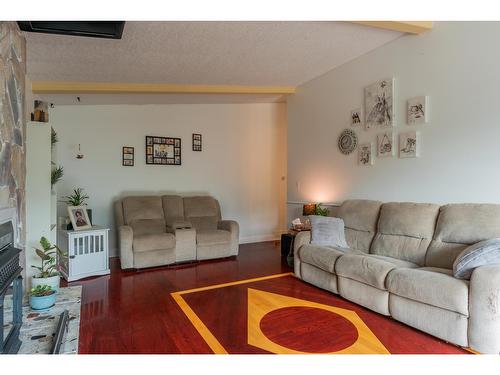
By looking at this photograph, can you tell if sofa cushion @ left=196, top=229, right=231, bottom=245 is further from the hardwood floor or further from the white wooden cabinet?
the white wooden cabinet

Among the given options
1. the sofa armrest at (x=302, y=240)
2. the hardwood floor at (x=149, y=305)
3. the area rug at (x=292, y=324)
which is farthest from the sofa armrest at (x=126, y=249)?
the sofa armrest at (x=302, y=240)

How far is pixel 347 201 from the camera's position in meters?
3.76

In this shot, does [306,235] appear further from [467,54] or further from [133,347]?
[467,54]

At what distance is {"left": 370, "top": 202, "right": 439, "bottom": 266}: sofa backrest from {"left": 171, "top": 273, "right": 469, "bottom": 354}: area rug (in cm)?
67

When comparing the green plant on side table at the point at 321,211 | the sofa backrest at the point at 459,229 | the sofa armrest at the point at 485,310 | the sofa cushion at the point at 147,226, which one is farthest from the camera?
the sofa cushion at the point at 147,226

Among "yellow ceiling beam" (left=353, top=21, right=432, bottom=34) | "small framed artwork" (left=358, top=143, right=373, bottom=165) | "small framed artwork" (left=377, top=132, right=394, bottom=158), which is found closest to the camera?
"yellow ceiling beam" (left=353, top=21, right=432, bottom=34)

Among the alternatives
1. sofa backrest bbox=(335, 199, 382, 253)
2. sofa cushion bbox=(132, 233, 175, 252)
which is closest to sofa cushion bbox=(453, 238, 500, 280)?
sofa backrest bbox=(335, 199, 382, 253)

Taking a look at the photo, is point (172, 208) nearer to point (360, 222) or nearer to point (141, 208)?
point (141, 208)

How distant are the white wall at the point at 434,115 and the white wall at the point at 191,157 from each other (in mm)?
1775

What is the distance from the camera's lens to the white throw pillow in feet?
11.1

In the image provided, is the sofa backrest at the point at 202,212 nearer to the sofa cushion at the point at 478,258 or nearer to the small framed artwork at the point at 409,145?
the small framed artwork at the point at 409,145

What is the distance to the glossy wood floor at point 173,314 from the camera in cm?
208
